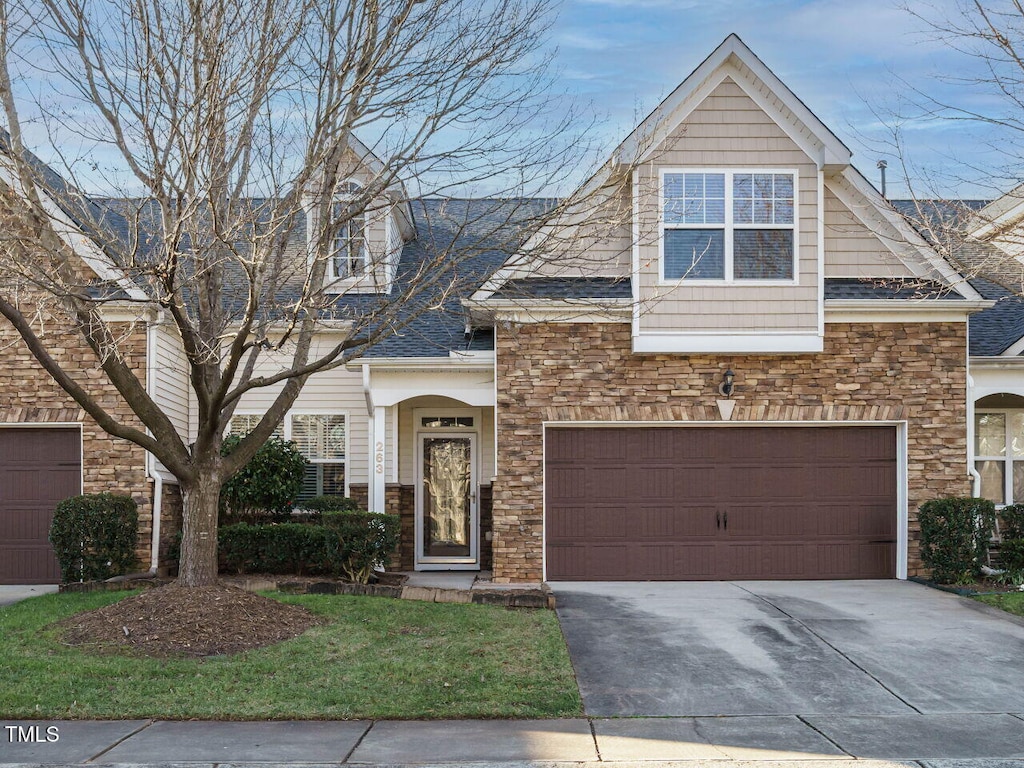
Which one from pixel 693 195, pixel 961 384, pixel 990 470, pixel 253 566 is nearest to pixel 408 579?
pixel 253 566

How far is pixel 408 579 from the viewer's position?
14305 millimetres

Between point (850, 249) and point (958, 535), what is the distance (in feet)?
13.4

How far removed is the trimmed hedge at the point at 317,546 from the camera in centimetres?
1346

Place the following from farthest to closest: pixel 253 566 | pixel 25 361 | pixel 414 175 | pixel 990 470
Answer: pixel 990 470, pixel 25 361, pixel 253 566, pixel 414 175

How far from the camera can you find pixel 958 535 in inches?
533

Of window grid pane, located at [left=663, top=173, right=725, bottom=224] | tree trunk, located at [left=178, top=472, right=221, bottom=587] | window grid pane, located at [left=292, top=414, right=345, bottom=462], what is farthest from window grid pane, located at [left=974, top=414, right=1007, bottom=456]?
tree trunk, located at [left=178, top=472, right=221, bottom=587]

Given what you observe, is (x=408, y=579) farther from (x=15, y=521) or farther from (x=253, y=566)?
(x=15, y=521)

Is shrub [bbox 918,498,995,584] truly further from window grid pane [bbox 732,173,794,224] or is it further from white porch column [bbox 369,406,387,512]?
white porch column [bbox 369,406,387,512]

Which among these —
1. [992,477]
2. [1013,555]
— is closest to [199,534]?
[1013,555]

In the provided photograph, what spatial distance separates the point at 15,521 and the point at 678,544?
925 centimetres

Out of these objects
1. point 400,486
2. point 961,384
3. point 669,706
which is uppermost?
point 961,384

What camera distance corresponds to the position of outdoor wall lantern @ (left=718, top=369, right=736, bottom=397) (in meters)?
14.2

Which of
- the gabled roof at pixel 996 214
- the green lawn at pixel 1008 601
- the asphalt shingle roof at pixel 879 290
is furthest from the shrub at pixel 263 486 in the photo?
the gabled roof at pixel 996 214

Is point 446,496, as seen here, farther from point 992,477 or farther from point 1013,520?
point 992,477
